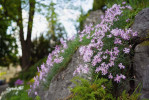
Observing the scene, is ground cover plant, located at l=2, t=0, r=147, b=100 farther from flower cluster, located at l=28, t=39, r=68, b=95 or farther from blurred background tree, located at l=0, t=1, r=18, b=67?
blurred background tree, located at l=0, t=1, r=18, b=67

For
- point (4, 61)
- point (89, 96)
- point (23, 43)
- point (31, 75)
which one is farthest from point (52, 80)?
point (4, 61)

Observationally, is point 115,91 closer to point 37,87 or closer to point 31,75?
point 37,87

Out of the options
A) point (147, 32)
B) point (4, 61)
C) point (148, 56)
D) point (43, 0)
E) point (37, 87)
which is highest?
point (43, 0)

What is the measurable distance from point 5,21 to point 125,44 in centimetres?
1057

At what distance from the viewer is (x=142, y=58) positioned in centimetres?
331

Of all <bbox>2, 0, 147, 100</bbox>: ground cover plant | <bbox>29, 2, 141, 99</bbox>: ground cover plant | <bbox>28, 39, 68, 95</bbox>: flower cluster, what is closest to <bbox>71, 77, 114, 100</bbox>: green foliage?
<bbox>2, 0, 147, 100</bbox>: ground cover plant

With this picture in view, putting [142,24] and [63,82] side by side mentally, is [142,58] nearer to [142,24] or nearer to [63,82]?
[142,24]

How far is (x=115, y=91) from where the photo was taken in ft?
12.0

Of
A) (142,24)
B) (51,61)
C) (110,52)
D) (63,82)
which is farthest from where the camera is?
(51,61)

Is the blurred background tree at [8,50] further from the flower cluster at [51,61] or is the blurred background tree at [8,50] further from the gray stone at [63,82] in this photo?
the gray stone at [63,82]

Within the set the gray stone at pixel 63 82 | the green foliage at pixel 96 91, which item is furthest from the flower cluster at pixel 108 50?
the gray stone at pixel 63 82

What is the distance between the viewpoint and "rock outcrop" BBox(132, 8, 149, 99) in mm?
2978

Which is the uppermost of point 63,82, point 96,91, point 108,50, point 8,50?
point 108,50

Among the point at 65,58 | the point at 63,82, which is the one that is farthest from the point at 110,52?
the point at 65,58
